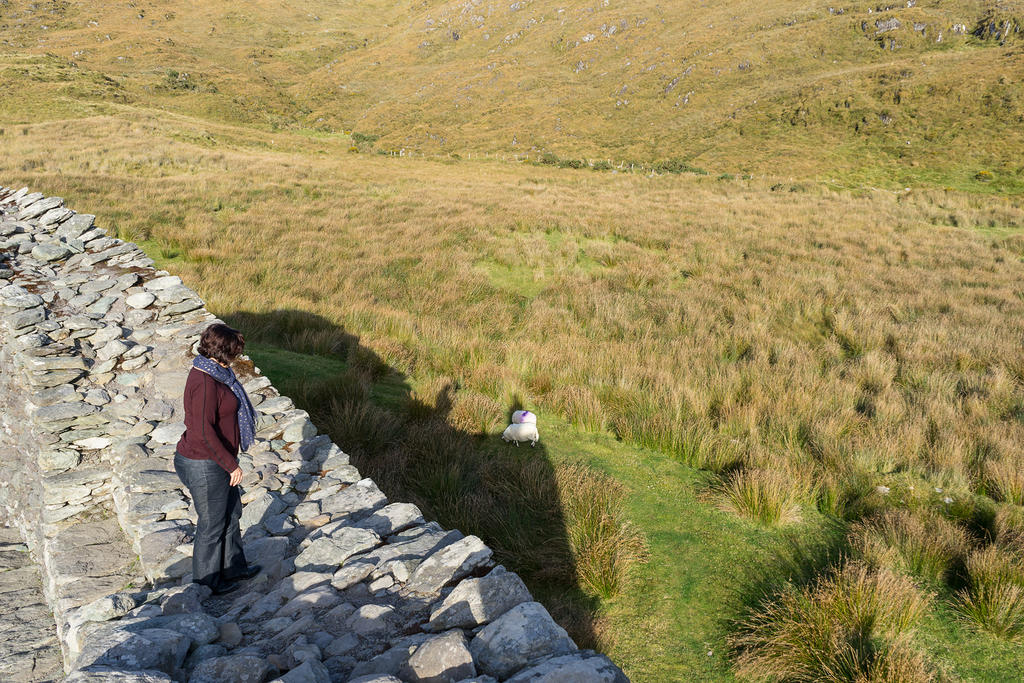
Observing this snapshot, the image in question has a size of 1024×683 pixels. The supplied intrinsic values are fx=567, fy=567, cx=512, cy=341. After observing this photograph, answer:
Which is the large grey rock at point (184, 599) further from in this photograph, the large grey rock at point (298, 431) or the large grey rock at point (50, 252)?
the large grey rock at point (50, 252)

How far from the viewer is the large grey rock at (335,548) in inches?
126

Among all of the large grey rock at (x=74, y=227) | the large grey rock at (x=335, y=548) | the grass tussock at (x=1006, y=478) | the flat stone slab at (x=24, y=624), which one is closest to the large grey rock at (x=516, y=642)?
the large grey rock at (x=335, y=548)

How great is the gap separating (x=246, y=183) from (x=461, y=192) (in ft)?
24.4

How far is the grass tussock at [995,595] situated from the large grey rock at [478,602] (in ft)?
8.92

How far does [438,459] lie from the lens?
5.15 meters

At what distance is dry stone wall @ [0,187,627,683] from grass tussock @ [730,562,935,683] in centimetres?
133

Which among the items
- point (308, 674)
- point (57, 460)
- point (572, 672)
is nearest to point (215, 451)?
point (308, 674)

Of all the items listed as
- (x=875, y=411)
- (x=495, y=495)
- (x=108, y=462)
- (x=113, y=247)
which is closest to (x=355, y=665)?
(x=495, y=495)

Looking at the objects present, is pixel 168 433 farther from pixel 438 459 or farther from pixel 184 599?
pixel 438 459

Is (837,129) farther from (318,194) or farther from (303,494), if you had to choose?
(303,494)

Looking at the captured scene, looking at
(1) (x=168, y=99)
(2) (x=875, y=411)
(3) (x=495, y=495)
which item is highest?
(1) (x=168, y=99)

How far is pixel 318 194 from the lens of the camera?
19.3 meters

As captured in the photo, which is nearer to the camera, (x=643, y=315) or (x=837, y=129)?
(x=643, y=315)

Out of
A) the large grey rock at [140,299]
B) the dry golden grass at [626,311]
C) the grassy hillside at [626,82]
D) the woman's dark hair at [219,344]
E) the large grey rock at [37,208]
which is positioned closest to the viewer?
the woman's dark hair at [219,344]
